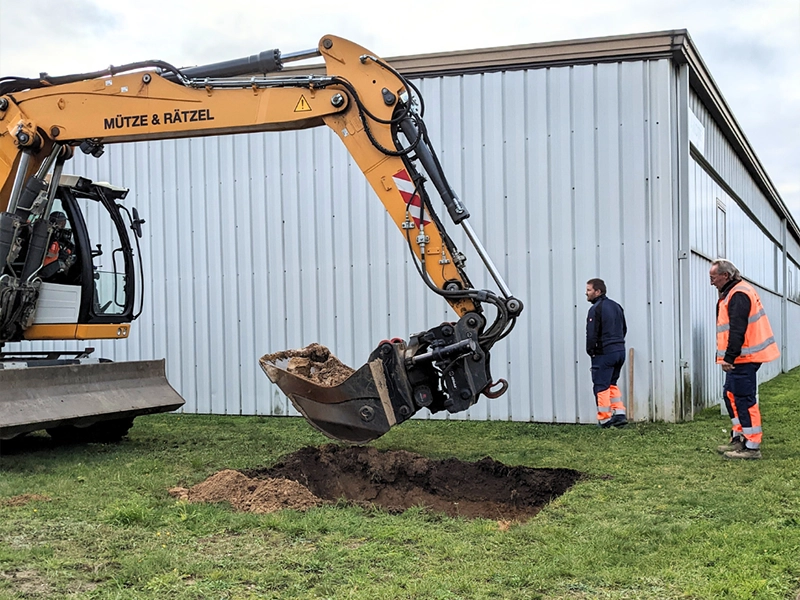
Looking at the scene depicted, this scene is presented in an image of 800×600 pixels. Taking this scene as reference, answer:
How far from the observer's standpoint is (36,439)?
9070mm

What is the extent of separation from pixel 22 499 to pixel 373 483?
2.62 meters

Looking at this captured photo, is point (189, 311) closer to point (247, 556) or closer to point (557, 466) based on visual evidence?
point (557, 466)

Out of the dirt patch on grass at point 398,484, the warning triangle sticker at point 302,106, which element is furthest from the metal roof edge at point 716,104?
the dirt patch on grass at point 398,484

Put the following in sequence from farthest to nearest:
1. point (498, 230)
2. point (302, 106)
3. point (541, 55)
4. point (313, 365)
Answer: point (498, 230), point (541, 55), point (313, 365), point (302, 106)

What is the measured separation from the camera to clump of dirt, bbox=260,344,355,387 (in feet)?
23.5

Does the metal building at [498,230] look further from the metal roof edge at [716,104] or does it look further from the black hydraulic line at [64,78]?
the black hydraulic line at [64,78]

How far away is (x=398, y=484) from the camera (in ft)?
21.6

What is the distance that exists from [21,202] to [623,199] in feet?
22.8

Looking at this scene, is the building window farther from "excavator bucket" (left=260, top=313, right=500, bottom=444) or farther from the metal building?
"excavator bucket" (left=260, top=313, right=500, bottom=444)

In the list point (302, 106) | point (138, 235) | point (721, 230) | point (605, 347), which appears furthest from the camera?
point (721, 230)

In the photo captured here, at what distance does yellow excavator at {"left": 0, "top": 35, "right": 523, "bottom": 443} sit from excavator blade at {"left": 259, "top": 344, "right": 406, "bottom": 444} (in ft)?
0.04

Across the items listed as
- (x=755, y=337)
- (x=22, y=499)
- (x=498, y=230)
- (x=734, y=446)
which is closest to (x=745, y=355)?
(x=755, y=337)

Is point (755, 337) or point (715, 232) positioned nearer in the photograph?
point (755, 337)

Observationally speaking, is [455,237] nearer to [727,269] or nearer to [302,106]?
[727,269]
